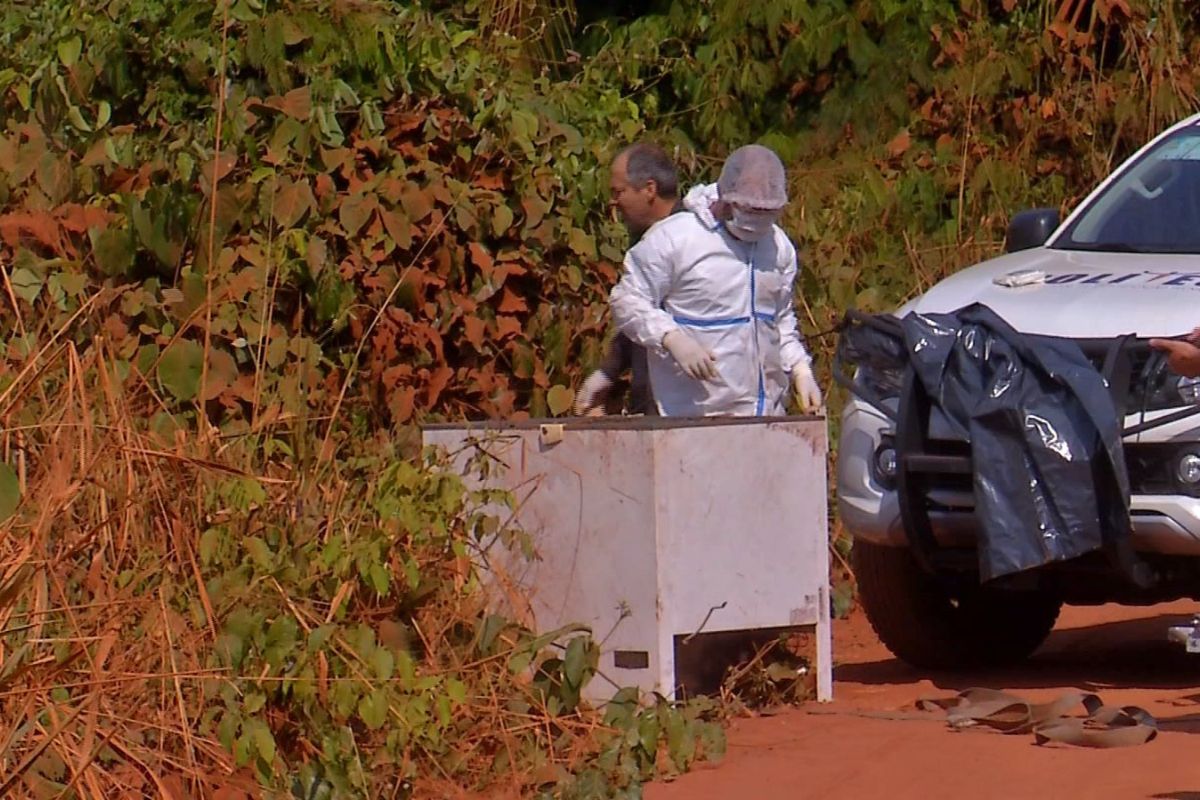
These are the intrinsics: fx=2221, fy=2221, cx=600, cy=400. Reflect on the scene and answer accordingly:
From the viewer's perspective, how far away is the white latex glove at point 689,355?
6.89 meters

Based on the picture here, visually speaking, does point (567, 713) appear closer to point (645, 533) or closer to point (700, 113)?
point (645, 533)

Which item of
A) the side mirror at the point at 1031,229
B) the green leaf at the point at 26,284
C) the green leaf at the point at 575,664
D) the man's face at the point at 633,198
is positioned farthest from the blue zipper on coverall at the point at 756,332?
the green leaf at the point at 26,284

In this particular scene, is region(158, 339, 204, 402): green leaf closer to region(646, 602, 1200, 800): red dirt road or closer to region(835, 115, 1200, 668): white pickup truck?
region(835, 115, 1200, 668): white pickup truck

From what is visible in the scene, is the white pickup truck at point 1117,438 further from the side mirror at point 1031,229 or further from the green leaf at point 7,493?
the green leaf at point 7,493

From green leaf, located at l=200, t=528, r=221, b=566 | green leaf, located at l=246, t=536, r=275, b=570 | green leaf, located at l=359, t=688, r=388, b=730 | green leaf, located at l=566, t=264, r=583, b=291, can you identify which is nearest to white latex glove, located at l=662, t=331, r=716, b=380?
green leaf, located at l=246, t=536, r=275, b=570

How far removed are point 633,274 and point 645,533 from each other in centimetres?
116

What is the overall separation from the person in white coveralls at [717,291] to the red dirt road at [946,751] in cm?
107

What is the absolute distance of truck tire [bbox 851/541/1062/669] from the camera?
7262mm

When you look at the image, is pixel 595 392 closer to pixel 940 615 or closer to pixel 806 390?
pixel 806 390

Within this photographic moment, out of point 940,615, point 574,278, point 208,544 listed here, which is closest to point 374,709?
point 208,544

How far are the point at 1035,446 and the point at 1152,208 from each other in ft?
5.29

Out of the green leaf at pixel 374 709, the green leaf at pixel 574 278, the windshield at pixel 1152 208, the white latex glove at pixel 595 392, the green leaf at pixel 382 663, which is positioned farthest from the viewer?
the green leaf at pixel 574 278

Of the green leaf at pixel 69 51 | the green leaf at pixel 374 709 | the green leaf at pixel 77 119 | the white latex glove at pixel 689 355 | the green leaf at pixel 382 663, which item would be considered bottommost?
the green leaf at pixel 374 709

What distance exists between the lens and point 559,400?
361 inches
